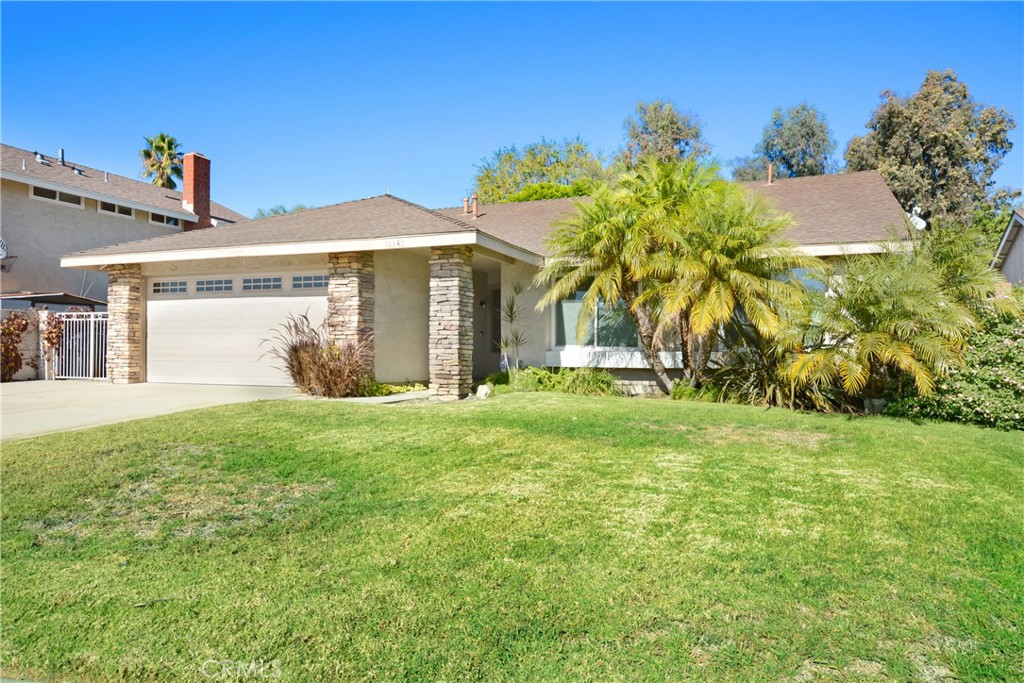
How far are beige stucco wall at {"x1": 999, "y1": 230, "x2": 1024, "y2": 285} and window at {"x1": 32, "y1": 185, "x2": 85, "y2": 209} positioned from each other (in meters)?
29.6

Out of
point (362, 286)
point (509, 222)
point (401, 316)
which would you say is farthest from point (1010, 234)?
point (362, 286)

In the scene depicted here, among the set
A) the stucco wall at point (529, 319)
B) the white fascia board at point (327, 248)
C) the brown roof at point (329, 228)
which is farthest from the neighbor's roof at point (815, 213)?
the brown roof at point (329, 228)

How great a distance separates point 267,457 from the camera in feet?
20.9

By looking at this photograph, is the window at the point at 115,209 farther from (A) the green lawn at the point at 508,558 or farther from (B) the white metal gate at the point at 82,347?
(A) the green lawn at the point at 508,558

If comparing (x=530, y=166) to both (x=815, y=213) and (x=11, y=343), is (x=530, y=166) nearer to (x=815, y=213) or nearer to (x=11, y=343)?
Result: (x=815, y=213)

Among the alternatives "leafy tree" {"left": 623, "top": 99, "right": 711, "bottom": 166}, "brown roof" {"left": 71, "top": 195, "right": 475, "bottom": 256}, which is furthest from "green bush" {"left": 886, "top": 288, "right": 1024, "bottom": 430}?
"leafy tree" {"left": 623, "top": 99, "right": 711, "bottom": 166}

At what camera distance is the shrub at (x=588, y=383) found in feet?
40.4

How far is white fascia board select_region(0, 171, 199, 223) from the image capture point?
60.3ft

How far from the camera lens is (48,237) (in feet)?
64.7

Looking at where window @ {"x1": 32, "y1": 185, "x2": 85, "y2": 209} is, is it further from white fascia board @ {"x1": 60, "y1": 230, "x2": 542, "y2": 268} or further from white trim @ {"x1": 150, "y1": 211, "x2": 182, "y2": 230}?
white fascia board @ {"x1": 60, "y1": 230, "x2": 542, "y2": 268}

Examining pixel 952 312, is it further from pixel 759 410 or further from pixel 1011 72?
pixel 1011 72

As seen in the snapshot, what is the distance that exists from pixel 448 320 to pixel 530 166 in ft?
89.2

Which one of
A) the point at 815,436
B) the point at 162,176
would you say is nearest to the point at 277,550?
the point at 815,436

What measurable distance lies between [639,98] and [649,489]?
36.2m
